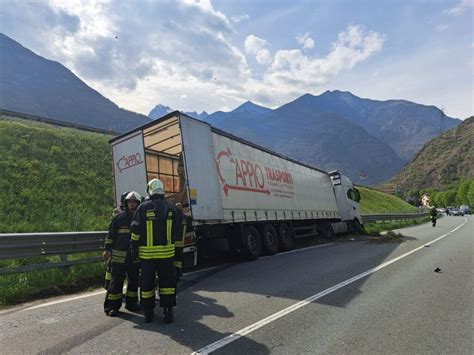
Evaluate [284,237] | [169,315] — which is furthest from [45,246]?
[284,237]

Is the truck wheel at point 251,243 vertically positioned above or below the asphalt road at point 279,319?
above

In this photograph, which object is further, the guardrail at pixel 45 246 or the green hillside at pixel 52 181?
the green hillside at pixel 52 181

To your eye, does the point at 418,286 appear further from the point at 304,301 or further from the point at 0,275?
the point at 0,275

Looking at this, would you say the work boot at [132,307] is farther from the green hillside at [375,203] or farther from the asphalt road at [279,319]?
the green hillside at [375,203]

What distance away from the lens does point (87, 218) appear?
1339 cm

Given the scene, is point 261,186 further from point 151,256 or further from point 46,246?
point 151,256

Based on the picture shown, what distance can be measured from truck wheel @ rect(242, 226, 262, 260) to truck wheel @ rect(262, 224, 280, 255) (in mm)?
362

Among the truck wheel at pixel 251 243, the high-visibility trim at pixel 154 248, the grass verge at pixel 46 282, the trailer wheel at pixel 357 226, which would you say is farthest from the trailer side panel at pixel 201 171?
the trailer wheel at pixel 357 226

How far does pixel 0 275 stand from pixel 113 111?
194173mm

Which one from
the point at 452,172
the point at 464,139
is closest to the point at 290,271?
the point at 452,172

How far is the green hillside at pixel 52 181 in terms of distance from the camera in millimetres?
12375

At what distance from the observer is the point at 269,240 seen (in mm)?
11898

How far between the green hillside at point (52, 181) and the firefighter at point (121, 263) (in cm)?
701

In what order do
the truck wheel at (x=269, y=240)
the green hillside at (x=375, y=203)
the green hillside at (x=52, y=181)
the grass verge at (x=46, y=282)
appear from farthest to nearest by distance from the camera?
the green hillside at (x=375, y=203) < the green hillside at (x=52, y=181) < the truck wheel at (x=269, y=240) < the grass verge at (x=46, y=282)
